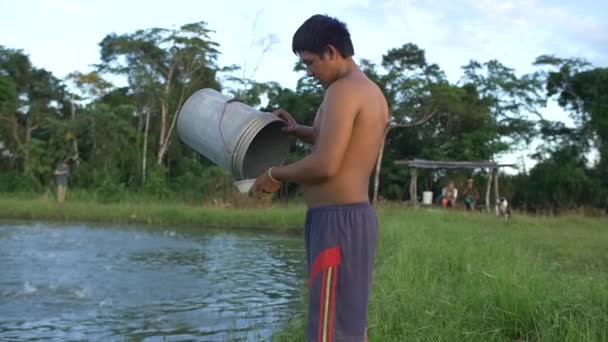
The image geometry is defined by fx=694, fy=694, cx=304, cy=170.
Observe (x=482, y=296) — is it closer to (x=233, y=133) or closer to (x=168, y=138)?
(x=233, y=133)

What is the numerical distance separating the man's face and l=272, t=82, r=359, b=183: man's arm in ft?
0.32

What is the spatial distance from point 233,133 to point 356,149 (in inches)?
25.1

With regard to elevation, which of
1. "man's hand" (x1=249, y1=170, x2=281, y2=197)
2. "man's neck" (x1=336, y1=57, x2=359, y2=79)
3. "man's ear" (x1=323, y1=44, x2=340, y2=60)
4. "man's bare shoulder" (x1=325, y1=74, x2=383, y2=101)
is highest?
"man's ear" (x1=323, y1=44, x2=340, y2=60)

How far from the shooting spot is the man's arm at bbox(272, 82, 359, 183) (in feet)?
6.80

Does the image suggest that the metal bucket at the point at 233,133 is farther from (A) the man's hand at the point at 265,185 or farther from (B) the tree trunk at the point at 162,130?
(B) the tree trunk at the point at 162,130

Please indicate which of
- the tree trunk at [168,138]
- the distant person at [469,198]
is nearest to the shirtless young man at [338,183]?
the distant person at [469,198]

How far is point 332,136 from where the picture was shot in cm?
207

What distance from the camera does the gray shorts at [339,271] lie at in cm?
213

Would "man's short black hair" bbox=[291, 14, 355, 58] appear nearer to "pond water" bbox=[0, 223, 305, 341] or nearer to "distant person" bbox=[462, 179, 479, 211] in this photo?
"pond water" bbox=[0, 223, 305, 341]

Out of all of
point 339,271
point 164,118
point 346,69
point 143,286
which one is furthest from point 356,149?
point 164,118

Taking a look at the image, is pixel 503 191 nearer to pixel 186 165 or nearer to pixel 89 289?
pixel 186 165

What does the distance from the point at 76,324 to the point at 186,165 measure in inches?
774

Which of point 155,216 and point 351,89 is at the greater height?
point 351,89

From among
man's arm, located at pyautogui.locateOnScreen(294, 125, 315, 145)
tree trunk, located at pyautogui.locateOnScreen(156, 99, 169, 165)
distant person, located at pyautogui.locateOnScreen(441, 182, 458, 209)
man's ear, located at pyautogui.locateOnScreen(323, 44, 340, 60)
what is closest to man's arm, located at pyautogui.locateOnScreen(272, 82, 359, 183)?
man's ear, located at pyautogui.locateOnScreen(323, 44, 340, 60)
